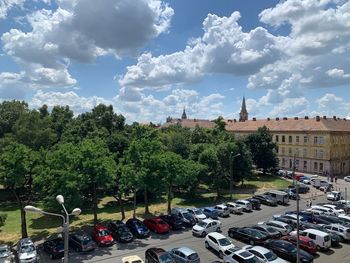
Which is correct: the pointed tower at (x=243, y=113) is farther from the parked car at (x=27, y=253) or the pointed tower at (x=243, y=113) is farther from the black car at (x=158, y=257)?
the parked car at (x=27, y=253)

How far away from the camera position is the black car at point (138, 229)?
112 feet

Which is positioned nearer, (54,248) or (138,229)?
(54,248)

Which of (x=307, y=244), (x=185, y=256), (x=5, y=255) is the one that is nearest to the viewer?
(x=185, y=256)

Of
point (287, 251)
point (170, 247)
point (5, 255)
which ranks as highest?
point (287, 251)

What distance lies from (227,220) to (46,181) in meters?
21.6

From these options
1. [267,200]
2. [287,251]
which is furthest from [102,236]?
[267,200]

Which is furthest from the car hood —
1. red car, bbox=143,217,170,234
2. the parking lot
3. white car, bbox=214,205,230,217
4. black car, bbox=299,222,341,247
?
black car, bbox=299,222,341,247

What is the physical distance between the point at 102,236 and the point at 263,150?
158 ft

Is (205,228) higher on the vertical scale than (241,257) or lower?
lower

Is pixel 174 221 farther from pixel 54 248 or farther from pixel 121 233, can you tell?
pixel 54 248

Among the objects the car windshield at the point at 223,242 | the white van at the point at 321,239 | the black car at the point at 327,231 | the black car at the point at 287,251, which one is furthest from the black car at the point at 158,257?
the black car at the point at 327,231

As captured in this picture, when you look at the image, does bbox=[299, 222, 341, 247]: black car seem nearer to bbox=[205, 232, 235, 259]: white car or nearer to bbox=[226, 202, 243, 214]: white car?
bbox=[226, 202, 243, 214]: white car

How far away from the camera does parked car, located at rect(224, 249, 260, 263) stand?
970 inches

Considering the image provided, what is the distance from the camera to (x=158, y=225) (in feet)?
117
